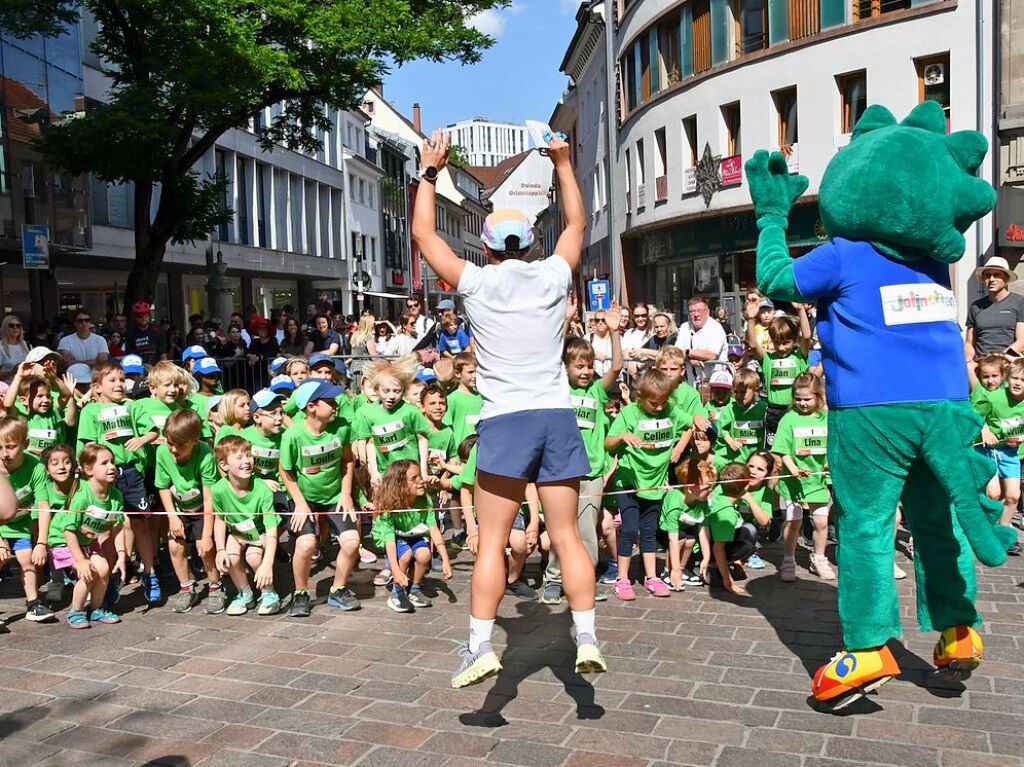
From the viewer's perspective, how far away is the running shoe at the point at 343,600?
6.99 meters

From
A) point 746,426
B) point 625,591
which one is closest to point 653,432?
point 746,426

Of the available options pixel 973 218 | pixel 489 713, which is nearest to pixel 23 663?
pixel 489 713

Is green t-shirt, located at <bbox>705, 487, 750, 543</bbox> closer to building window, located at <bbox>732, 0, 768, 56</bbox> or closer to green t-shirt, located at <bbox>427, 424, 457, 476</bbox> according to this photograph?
green t-shirt, located at <bbox>427, 424, 457, 476</bbox>

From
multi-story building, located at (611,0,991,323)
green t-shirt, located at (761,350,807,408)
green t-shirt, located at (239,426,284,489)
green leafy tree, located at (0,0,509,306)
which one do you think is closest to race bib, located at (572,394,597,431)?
green t-shirt, located at (239,426,284,489)

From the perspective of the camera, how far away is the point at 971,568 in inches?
195

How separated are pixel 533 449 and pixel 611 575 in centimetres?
322

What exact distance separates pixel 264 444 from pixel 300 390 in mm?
493

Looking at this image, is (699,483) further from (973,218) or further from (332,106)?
(332,106)

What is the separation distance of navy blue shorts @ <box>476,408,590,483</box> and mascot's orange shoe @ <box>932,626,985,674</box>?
1953mm

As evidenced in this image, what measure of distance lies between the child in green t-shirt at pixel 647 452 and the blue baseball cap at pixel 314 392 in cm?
194

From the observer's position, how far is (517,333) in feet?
15.3

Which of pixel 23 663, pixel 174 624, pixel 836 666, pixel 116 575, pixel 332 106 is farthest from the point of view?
pixel 332 106

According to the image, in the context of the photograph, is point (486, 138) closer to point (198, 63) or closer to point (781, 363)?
point (198, 63)

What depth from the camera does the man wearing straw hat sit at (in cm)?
987
